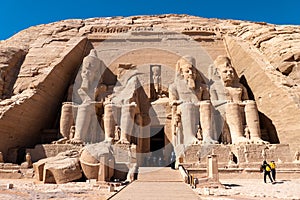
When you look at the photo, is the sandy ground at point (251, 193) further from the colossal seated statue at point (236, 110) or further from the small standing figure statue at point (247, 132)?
the small standing figure statue at point (247, 132)

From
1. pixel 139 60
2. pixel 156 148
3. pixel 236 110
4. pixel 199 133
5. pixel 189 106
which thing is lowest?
pixel 156 148

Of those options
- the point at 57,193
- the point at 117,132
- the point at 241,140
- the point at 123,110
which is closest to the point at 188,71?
the point at 123,110

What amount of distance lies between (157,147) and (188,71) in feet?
13.6

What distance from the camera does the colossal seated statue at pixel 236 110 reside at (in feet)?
33.7

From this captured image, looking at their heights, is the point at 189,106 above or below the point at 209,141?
above

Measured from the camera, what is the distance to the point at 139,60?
46.3 feet

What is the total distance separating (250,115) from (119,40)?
7468 mm

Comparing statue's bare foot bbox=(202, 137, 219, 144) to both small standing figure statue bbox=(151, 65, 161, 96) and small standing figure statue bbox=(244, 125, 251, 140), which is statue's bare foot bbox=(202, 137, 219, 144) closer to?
small standing figure statue bbox=(244, 125, 251, 140)

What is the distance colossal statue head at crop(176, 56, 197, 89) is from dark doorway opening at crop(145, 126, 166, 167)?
86.1 inches

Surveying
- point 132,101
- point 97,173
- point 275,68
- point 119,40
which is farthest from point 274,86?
point 119,40

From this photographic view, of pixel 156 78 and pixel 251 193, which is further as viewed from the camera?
pixel 156 78

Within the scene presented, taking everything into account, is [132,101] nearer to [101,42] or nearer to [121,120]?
[121,120]

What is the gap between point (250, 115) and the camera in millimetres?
10500

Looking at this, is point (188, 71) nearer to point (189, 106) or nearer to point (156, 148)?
point (189, 106)
